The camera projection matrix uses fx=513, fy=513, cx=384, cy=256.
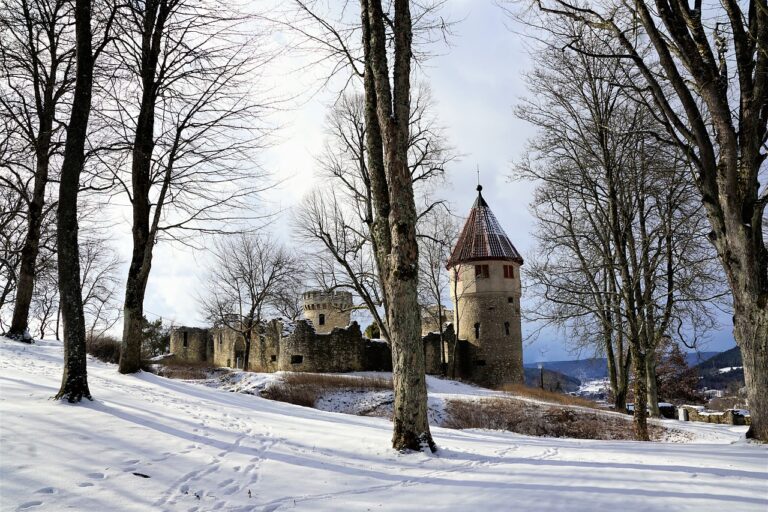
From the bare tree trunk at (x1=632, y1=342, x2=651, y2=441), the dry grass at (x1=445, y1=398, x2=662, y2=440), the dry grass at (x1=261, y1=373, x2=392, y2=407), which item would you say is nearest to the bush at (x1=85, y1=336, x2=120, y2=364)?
the dry grass at (x1=261, y1=373, x2=392, y2=407)

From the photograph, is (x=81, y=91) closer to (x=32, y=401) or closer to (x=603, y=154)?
(x=32, y=401)

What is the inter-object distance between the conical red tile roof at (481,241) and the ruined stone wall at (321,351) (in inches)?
306

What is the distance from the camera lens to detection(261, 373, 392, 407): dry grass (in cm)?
1748

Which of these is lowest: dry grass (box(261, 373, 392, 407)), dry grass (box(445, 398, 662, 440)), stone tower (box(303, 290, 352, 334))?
dry grass (box(445, 398, 662, 440))

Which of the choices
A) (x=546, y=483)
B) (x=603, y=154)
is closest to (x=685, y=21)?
(x=603, y=154)

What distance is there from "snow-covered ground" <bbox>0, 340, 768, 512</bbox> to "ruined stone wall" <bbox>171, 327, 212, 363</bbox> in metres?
34.5

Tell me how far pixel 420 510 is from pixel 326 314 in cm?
4241

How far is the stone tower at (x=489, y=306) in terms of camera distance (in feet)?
100

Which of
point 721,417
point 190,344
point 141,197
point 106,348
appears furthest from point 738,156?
point 190,344

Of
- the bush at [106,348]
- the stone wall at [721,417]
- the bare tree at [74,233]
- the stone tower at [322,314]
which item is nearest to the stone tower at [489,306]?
the stone wall at [721,417]

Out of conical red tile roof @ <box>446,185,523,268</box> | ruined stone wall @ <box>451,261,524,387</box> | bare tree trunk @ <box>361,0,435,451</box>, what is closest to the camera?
bare tree trunk @ <box>361,0,435,451</box>

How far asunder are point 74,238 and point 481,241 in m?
27.0

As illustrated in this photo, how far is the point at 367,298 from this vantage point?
55.6ft

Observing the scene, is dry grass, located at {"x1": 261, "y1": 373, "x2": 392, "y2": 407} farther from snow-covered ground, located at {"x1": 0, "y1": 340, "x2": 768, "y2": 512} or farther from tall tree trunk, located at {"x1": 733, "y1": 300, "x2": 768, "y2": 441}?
tall tree trunk, located at {"x1": 733, "y1": 300, "x2": 768, "y2": 441}
